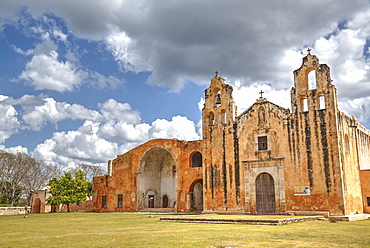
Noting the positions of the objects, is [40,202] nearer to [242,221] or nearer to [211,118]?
[211,118]

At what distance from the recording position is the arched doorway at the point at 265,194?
24.3 m

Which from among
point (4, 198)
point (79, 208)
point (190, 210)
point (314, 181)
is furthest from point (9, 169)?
point (314, 181)

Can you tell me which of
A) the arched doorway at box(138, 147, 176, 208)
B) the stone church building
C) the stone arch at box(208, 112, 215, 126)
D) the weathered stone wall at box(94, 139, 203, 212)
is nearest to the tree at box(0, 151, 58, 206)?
the weathered stone wall at box(94, 139, 203, 212)

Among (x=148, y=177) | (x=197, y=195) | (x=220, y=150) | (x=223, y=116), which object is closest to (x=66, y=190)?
(x=148, y=177)

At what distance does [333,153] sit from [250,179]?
19.2ft

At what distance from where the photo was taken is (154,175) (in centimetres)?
3684

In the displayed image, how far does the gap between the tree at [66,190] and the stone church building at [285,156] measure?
14225 millimetres

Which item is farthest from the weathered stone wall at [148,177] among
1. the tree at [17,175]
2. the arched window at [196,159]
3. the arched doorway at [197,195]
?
the tree at [17,175]

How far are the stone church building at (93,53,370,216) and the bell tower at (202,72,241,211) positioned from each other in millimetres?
71

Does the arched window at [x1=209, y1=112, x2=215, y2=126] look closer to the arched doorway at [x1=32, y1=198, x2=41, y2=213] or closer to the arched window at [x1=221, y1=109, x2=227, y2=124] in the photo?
the arched window at [x1=221, y1=109, x2=227, y2=124]

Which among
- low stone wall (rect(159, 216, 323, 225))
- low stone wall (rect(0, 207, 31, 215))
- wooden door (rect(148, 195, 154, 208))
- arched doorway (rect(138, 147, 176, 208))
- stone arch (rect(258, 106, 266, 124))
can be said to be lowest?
low stone wall (rect(0, 207, 31, 215))

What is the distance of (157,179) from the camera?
3725cm

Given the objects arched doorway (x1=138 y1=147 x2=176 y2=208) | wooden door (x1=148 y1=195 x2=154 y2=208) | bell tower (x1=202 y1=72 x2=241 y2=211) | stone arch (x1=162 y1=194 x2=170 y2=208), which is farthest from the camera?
stone arch (x1=162 y1=194 x2=170 y2=208)

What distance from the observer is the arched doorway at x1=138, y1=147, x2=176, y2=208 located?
35.1 metres
